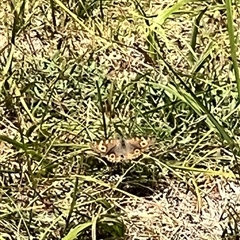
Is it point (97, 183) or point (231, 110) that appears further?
point (231, 110)

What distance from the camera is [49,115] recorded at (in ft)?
5.81

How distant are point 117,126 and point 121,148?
13cm

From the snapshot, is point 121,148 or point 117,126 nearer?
point 121,148

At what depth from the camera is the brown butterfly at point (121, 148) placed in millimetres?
1562

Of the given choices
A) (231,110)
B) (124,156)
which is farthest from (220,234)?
(231,110)

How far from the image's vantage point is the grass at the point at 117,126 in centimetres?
148

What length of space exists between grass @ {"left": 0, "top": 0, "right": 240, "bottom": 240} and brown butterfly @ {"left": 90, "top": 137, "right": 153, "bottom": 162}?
0.03 metres

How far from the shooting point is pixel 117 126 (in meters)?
1.69

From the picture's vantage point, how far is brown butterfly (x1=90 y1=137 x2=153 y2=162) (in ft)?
5.13

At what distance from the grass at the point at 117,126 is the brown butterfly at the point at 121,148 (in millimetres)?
33

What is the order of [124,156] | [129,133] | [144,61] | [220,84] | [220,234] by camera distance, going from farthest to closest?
[144,61]
[220,84]
[129,133]
[124,156]
[220,234]

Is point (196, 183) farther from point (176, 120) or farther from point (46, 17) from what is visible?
point (46, 17)

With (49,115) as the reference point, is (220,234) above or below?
below

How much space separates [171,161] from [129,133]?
0.39ft
